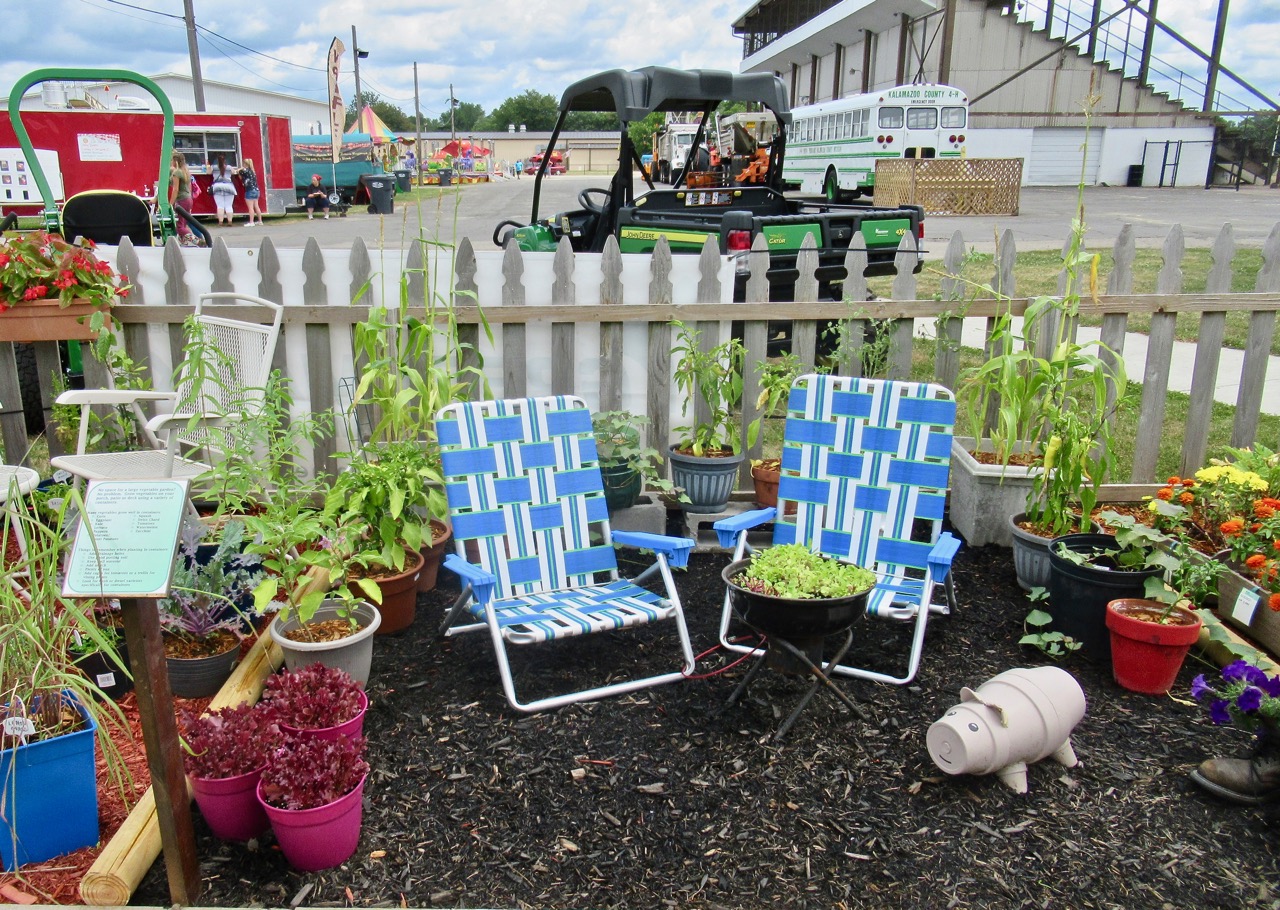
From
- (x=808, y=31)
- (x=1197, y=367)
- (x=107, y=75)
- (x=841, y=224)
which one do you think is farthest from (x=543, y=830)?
(x=808, y=31)

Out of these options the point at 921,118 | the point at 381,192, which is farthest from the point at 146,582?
the point at 381,192

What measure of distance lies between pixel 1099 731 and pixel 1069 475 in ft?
3.67

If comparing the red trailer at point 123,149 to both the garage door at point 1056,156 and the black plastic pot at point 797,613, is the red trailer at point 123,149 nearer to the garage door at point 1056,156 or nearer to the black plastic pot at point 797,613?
the black plastic pot at point 797,613

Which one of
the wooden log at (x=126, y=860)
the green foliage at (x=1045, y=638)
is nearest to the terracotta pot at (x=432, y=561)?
the wooden log at (x=126, y=860)

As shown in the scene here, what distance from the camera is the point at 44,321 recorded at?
12.7ft

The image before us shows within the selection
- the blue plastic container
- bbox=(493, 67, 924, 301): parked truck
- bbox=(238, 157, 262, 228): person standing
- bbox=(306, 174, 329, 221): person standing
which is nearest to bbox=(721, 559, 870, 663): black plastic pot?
the blue plastic container

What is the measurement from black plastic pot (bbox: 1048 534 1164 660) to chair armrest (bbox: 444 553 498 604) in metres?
2.06

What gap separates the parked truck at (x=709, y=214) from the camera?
20.4 feet

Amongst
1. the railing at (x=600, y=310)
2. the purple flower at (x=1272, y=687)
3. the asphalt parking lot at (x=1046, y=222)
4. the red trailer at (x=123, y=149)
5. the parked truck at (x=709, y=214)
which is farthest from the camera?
the red trailer at (x=123, y=149)

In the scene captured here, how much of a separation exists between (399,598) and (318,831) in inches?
49.6

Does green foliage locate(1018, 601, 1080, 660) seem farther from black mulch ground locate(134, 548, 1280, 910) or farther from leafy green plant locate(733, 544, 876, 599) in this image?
leafy green plant locate(733, 544, 876, 599)

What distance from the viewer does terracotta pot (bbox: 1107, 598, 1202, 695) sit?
2.91 meters

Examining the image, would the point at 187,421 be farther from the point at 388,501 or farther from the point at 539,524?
the point at 539,524

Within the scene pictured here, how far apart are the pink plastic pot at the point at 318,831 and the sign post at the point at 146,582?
8.7 inches
